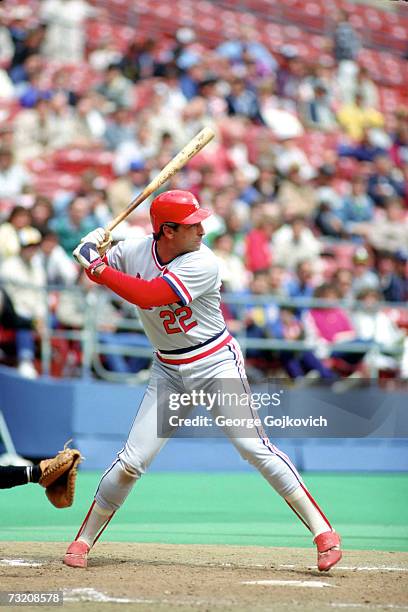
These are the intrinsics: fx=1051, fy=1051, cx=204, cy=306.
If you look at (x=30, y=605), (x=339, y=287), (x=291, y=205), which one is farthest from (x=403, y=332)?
(x=30, y=605)

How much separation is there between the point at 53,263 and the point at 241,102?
6869mm

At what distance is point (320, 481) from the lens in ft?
32.2

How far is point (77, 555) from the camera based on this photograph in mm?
5152

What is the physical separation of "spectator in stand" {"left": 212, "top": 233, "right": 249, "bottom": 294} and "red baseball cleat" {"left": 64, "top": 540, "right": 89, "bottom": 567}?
18.9 ft

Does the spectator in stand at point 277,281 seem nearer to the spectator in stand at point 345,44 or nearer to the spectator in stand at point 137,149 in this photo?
the spectator in stand at point 137,149

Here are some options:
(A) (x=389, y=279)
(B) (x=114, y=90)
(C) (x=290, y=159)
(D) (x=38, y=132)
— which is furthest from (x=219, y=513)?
(C) (x=290, y=159)

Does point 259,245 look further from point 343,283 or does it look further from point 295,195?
point 295,195

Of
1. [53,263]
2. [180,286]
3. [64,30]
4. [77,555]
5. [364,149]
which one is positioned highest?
[180,286]

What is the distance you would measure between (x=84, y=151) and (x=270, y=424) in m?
6.20

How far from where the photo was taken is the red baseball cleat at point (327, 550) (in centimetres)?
498

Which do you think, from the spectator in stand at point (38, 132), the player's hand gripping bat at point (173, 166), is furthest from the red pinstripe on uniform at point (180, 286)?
the spectator in stand at point (38, 132)

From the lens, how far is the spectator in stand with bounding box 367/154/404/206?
15500 millimetres

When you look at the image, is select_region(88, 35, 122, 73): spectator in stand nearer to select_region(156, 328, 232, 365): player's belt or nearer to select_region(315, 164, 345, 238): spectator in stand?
select_region(315, 164, 345, 238): spectator in stand

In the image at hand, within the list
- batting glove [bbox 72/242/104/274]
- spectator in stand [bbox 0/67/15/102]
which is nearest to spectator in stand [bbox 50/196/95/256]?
spectator in stand [bbox 0/67/15/102]
